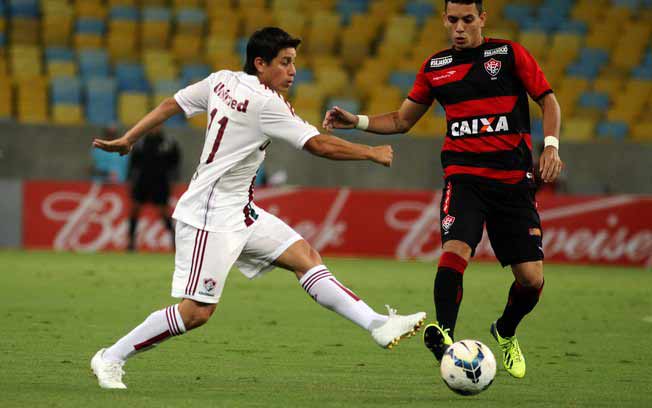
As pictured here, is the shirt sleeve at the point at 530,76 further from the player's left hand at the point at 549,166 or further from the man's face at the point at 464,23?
the player's left hand at the point at 549,166

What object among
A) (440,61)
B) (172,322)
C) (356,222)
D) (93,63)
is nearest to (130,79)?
(93,63)

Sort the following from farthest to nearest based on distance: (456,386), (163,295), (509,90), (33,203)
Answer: (33,203)
(163,295)
(509,90)
(456,386)

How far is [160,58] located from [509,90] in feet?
55.6

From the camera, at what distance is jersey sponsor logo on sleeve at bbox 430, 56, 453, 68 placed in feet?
23.6

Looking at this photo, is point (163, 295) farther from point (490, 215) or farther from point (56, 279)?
point (490, 215)

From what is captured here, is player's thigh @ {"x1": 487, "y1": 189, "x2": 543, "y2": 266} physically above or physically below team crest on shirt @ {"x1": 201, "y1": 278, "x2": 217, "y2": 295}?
above

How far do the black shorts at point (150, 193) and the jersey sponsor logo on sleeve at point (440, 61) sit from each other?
38.0 feet

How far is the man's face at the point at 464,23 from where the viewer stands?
7000 millimetres

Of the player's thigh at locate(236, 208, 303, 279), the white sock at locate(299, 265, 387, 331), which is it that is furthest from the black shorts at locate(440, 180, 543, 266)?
the player's thigh at locate(236, 208, 303, 279)

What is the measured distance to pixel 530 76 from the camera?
7.03m

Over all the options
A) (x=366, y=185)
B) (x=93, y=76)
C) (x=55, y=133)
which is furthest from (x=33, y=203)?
(x=366, y=185)

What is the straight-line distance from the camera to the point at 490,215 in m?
7.06

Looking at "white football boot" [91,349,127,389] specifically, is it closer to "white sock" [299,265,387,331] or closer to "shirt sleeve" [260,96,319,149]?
"white sock" [299,265,387,331]

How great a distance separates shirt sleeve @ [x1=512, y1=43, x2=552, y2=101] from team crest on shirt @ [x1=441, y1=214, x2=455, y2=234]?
34.2 inches
